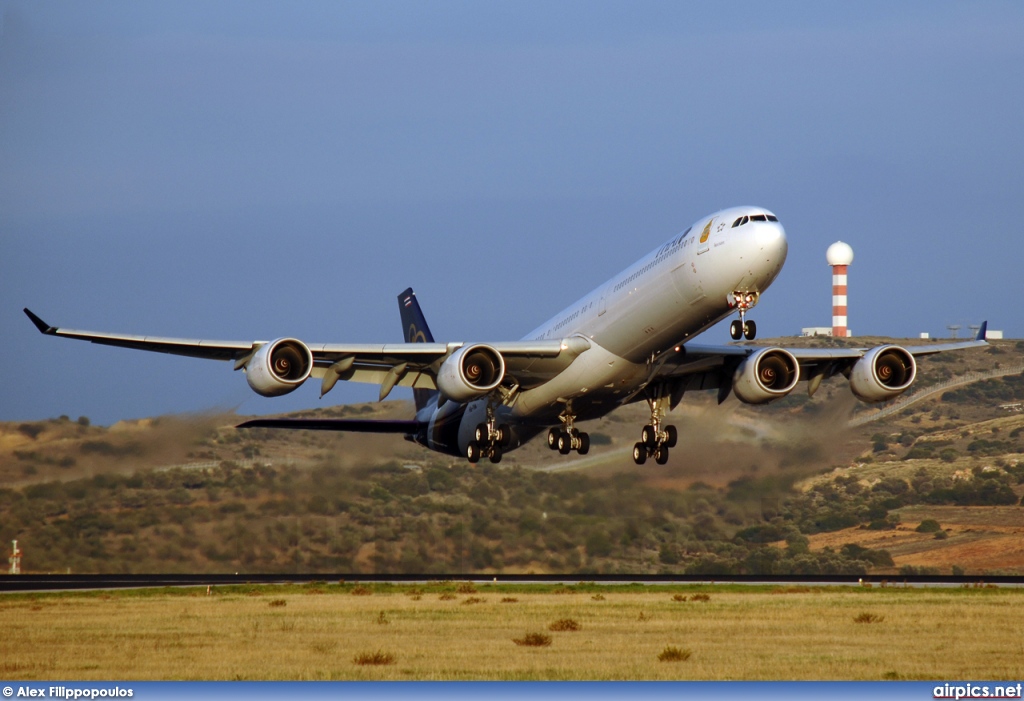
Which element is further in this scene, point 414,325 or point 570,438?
point 414,325

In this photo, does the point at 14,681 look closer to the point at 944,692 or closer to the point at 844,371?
the point at 944,692

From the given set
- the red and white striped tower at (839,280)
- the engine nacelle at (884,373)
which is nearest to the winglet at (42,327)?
the engine nacelle at (884,373)

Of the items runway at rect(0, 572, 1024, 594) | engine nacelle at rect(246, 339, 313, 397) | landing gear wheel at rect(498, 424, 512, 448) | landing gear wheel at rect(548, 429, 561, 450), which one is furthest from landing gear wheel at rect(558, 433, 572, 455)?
runway at rect(0, 572, 1024, 594)

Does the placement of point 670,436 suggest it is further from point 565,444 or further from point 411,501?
point 411,501

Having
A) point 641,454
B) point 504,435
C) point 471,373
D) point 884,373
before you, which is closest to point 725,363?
point 641,454

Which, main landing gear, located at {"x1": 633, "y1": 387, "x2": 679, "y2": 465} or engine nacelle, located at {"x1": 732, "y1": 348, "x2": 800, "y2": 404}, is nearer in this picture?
engine nacelle, located at {"x1": 732, "y1": 348, "x2": 800, "y2": 404}

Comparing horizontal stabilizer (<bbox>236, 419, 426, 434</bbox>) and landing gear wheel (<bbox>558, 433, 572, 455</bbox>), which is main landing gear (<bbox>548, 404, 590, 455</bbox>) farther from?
horizontal stabilizer (<bbox>236, 419, 426, 434</bbox>)

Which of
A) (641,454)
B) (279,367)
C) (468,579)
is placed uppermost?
(279,367)
